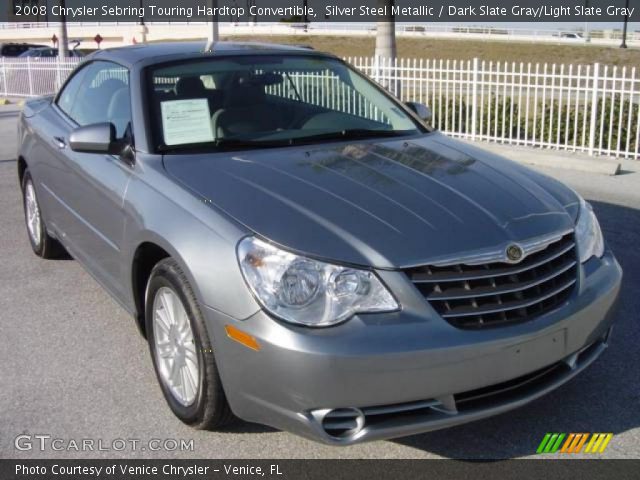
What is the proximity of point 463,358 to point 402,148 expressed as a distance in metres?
1.60

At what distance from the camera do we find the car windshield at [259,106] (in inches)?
157

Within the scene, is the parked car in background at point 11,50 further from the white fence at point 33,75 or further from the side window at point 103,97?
the side window at point 103,97

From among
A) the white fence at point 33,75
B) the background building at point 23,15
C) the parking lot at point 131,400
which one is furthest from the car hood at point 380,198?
the background building at point 23,15

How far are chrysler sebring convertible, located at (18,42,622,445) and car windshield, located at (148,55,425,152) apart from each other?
1 centimetres

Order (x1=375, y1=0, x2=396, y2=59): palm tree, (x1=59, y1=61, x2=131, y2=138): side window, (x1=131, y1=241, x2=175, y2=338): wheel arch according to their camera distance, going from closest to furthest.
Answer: (x1=131, y1=241, x2=175, y2=338): wheel arch
(x1=59, y1=61, x2=131, y2=138): side window
(x1=375, y1=0, x2=396, y2=59): palm tree

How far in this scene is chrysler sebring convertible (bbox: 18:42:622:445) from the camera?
2.75 m

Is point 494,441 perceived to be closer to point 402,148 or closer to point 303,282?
point 303,282

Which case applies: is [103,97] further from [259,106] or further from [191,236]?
[191,236]

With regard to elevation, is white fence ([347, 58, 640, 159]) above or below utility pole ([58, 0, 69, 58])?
below

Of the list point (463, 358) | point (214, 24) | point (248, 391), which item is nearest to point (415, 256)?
point (463, 358)

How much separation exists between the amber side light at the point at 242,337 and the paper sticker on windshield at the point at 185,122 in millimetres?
1367

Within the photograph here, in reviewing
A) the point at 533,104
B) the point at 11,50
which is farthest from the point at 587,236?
the point at 11,50

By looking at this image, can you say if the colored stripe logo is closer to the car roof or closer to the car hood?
the car hood

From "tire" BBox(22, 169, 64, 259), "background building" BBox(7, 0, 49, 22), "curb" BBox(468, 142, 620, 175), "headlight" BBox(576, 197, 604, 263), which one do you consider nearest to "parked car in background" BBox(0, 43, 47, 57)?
"curb" BBox(468, 142, 620, 175)
